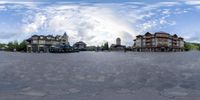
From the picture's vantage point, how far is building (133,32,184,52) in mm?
139750

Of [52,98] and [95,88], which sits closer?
[52,98]

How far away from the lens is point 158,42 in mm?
140375

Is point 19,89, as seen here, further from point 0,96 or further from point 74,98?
point 74,98

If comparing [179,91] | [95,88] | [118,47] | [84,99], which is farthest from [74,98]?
[118,47]

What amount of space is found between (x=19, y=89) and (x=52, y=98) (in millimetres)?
3440

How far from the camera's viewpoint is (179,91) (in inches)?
665

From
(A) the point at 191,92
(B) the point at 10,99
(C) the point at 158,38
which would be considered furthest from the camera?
(C) the point at 158,38

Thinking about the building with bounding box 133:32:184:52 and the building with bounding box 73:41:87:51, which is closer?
the building with bounding box 133:32:184:52

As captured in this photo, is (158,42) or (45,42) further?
(45,42)

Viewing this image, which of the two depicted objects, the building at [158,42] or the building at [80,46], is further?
the building at [80,46]

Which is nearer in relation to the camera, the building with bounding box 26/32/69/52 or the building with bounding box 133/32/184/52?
the building with bounding box 133/32/184/52

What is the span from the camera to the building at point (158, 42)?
140 meters

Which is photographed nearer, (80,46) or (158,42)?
(158,42)

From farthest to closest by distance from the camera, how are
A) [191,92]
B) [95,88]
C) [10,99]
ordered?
1. [95,88]
2. [191,92]
3. [10,99]
